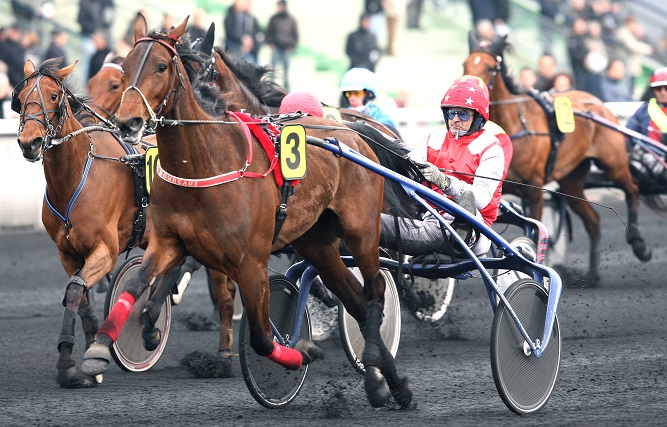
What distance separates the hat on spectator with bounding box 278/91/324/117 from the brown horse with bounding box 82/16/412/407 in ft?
3.79

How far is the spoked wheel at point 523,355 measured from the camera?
215 inches

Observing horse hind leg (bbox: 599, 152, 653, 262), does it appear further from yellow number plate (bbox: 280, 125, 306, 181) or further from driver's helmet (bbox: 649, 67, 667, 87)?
yellow number plate (bbox: 280, 125, 306, 181)

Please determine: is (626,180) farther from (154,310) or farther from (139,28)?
(139,28)

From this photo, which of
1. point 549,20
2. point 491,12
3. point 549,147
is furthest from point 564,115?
point 549,20

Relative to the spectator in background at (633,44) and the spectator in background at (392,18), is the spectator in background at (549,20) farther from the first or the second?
the spectator in background at (392,18)

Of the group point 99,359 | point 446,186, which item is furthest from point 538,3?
point 99,359

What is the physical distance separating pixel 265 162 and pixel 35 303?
476cm

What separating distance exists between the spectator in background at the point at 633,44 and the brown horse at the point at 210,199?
13396 millimetres

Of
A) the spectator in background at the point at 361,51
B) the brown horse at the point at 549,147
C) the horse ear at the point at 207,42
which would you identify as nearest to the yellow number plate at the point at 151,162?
the horse ear at the point at 207,42

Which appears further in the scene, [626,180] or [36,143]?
[626,180]

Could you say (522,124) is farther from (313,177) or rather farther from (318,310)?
(313,177)

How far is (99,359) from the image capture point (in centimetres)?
492

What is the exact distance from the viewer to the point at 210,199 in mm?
5133

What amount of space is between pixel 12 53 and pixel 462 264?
9374 millimetres
